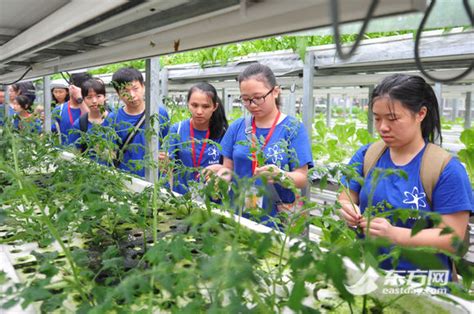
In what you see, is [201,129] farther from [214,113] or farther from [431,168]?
[431,168]

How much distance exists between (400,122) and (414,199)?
251mm

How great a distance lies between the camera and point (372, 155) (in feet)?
4.87

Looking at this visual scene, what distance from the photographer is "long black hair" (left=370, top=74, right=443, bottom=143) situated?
4.45 feet

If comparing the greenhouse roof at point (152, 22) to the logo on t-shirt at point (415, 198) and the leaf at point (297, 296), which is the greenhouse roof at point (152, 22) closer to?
the leaf at point (297, 296)

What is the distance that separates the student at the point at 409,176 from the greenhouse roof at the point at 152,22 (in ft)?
2.02

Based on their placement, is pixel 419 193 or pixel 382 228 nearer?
pixel 382 228

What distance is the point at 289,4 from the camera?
0.67 m

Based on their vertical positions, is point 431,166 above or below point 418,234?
above

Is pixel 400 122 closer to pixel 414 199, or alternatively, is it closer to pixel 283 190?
pixel 414 199

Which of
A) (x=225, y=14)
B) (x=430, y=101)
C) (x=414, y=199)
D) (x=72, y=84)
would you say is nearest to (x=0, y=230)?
(x=225, y=14)

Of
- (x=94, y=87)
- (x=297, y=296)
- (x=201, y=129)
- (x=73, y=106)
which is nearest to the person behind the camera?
(x=297, y=296)

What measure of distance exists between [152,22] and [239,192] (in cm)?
65

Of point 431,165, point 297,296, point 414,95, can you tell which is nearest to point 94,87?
point 414,95

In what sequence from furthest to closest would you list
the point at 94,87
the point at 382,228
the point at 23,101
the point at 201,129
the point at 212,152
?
the point at 23,101
the point at 94,87
the point at 201,129
the point at 212,152
the point at 382,228
